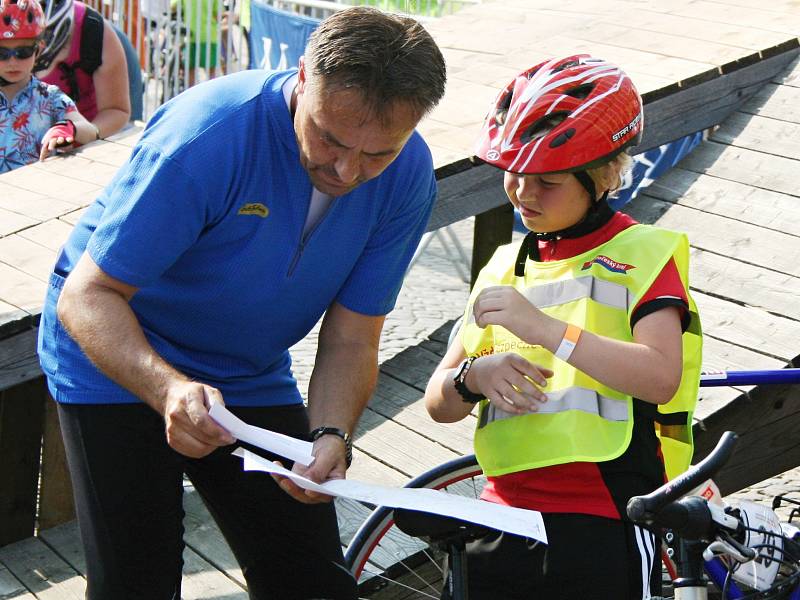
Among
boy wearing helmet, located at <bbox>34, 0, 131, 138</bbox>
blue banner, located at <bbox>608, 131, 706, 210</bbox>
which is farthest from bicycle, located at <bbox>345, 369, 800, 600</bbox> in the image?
boy wearing helmet, located at <bbox>34, 0, 131, 138</bbox>

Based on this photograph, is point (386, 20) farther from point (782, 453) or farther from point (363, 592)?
point (782, 453)

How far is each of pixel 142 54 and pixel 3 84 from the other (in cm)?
577

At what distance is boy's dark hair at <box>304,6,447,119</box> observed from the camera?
2523mm

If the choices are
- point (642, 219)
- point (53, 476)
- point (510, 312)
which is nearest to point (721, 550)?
point (510, 312)

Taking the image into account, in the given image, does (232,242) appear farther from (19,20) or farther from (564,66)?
(19,20)

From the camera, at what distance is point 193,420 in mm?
2504

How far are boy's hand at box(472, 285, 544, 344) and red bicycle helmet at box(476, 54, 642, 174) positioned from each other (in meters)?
0.32

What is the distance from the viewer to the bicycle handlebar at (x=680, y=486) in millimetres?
2117

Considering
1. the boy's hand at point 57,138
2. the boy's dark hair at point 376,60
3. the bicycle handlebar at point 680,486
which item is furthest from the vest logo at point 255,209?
the boy's hand at point 57,138

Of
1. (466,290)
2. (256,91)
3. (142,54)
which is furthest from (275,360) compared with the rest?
(142,54)

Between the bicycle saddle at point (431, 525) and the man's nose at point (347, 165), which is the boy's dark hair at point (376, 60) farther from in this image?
the bicycle saddle at point (431, 525)

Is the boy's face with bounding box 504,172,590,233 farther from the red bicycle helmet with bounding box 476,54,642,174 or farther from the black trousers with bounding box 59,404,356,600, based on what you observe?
the black trousers with bounding box 59,404,356,600

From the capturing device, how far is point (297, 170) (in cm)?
280

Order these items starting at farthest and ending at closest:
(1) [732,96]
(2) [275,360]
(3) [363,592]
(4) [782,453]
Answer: (1) [732,96] → (4) [782,453] → (3) [363,592] → (2) [275,360]
